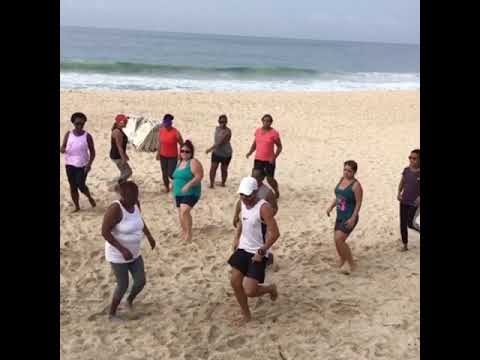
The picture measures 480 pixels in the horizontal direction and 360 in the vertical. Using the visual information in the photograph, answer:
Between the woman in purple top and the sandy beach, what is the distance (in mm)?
514

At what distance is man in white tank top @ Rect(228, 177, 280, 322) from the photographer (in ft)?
15.7

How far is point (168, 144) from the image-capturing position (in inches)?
336

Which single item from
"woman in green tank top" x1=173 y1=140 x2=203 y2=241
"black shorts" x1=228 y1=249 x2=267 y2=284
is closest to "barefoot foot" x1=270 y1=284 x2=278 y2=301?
"black shorts" x1=228 y1=249 x2=267 y2=284

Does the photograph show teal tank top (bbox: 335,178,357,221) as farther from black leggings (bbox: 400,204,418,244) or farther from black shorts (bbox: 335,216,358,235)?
black leggings (bbox: 400,204,418,244)

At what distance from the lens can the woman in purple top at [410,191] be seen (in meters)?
6.46

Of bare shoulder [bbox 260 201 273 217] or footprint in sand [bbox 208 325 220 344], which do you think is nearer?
bare shoulder [bbox 260 201 273 217]

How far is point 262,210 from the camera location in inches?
189

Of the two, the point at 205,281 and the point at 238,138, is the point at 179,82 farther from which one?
the point at 205,281

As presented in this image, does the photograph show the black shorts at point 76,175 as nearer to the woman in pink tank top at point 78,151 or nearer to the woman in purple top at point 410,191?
the woman in pink tank top at point 78,151

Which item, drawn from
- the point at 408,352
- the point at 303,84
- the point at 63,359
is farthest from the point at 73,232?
the point at 303,84

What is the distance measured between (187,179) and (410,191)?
2.76 meters

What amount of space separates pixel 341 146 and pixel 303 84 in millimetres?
24039

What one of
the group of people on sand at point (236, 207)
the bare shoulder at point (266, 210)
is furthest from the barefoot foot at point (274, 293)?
the bare shoulder at point (266, 210)

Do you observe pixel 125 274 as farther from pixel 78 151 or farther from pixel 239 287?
pixel 78 151
